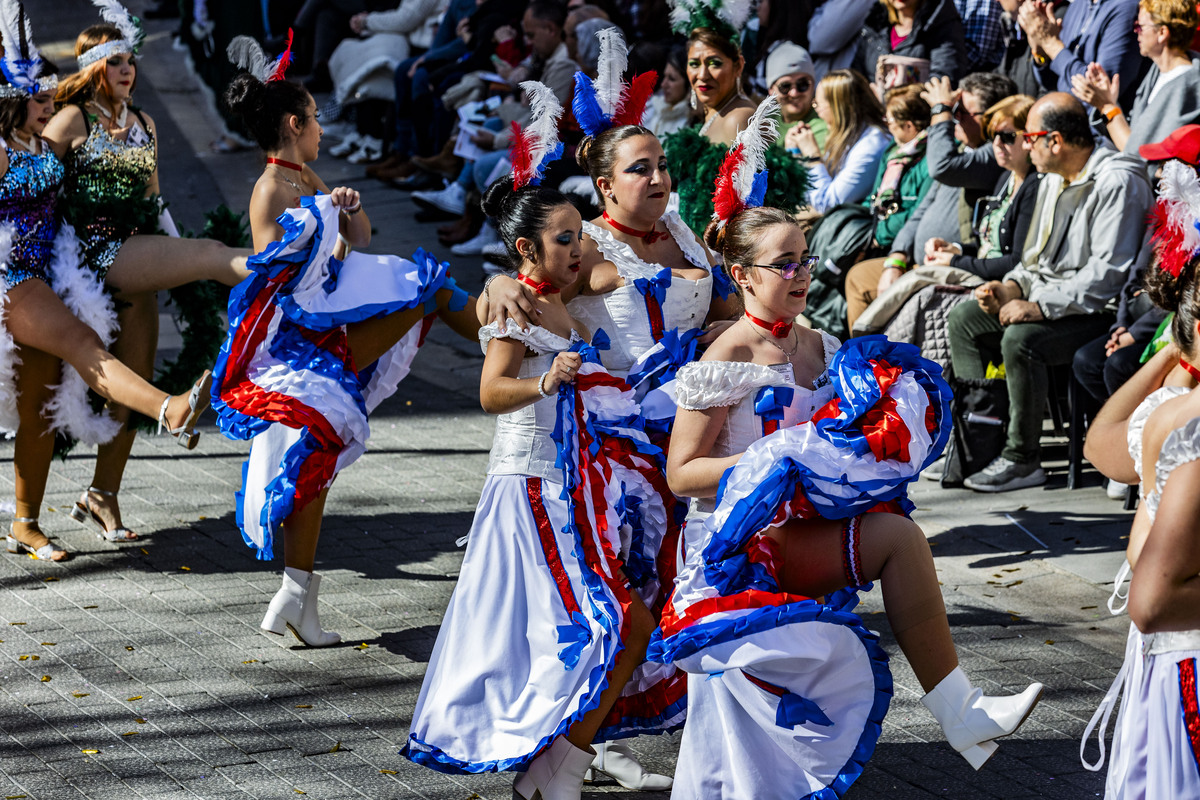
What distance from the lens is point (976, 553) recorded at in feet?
18.6

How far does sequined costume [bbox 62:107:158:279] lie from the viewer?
5492mm

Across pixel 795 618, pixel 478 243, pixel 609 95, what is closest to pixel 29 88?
pixel 609 95

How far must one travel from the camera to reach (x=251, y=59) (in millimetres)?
5062

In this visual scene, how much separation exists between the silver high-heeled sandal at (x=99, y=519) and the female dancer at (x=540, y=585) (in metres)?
2.72

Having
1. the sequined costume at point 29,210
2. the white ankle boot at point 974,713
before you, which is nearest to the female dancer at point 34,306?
the sequined costume at point 29,210

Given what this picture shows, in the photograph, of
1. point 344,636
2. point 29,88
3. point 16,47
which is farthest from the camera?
point 16,47

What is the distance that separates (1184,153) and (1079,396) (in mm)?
2709

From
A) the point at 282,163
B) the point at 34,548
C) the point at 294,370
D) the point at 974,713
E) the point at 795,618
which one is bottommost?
the point at 34,548

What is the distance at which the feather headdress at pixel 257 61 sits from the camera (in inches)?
196

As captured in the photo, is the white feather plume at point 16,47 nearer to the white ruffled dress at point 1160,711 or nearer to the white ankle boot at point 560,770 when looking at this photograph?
the white ankle boot at point 560,770

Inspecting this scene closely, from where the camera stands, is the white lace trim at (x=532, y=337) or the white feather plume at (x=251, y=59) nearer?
the white lace trim at (x=532, y=337)

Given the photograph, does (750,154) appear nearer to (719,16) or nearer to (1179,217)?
(1179,217)

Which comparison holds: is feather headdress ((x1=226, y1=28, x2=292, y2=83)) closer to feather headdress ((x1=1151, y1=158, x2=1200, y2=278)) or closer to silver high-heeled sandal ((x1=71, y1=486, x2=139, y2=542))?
silver high-heeled sandal ((x1=71, y1=486, x2=139, y2=542))

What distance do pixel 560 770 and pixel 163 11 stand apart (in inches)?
780
